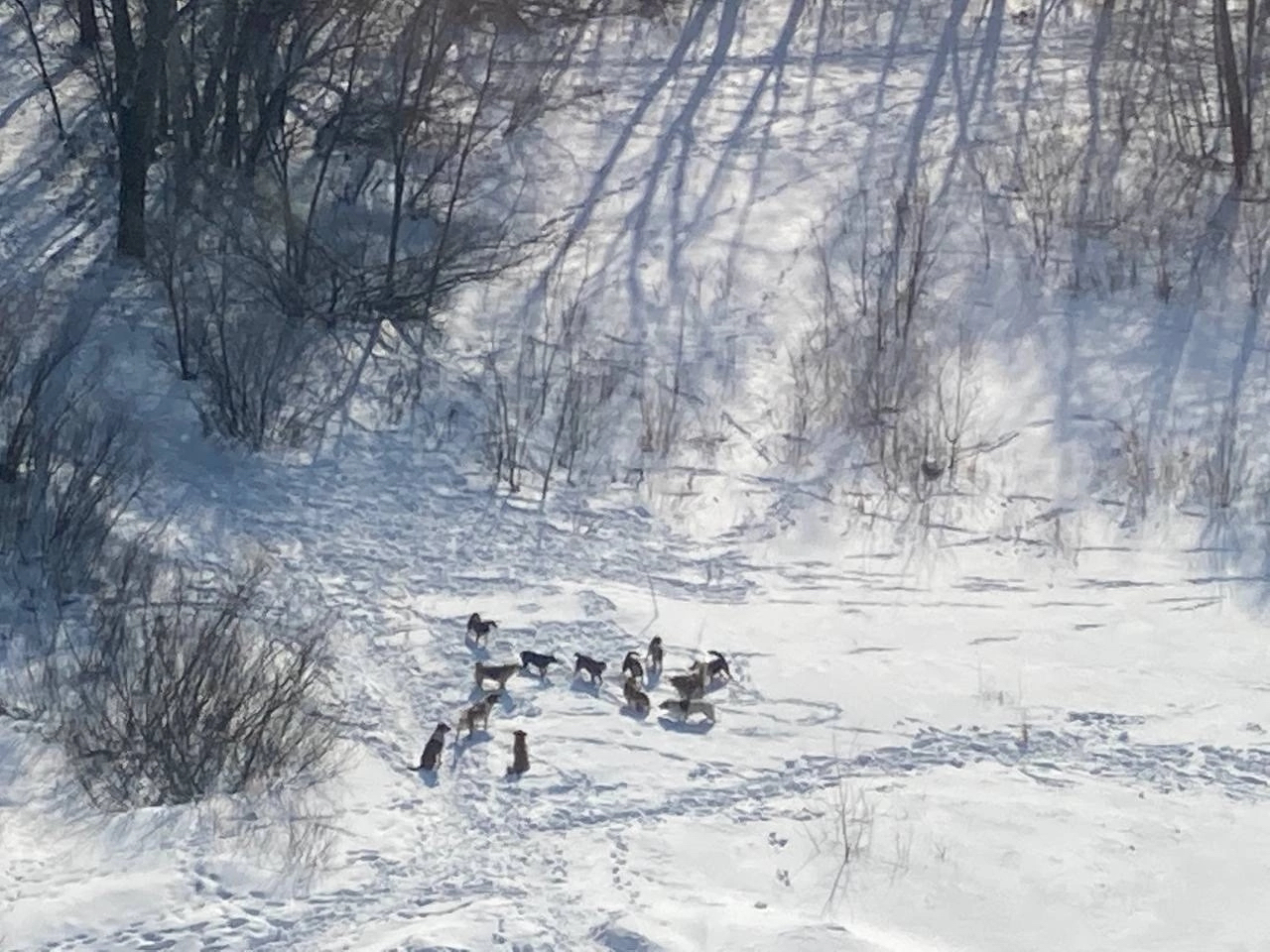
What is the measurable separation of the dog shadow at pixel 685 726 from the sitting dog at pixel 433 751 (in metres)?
1.19

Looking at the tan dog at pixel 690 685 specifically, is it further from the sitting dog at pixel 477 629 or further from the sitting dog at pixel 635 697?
the sitting dog at pixel 477 629

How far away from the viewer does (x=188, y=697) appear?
844 cm

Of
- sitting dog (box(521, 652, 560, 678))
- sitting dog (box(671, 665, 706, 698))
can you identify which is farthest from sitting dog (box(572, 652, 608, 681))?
sitting dog (box(671, 665, 706, 698))

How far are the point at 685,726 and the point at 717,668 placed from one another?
1.97 ft

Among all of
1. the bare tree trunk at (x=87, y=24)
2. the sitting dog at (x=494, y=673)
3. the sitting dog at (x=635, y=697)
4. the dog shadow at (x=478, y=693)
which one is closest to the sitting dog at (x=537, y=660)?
the sitting dog at (x=494, y=673)

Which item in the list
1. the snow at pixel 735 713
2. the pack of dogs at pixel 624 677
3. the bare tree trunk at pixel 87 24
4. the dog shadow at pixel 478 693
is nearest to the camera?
the snow at pixel 735 713

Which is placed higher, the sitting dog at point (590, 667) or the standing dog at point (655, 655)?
the standing dog at point (655, 655)

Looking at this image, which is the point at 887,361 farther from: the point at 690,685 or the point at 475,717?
the point at 475,717

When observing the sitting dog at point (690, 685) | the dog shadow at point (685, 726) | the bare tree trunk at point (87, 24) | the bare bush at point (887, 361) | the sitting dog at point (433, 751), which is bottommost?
the sitting dog at point (433, 751)

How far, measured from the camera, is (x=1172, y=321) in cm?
1481

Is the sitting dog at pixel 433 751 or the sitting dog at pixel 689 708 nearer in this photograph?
the sitting dog at pixel 433 751

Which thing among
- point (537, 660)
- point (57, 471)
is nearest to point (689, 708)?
point (537, 660)

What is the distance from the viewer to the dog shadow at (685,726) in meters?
9.08

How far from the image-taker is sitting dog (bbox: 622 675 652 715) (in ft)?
30.1
